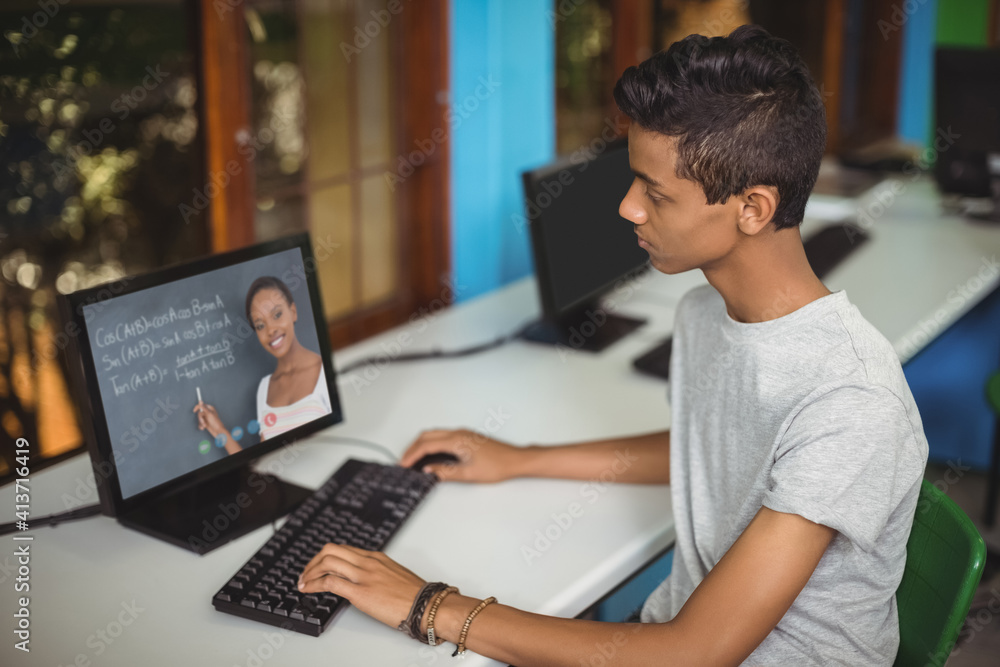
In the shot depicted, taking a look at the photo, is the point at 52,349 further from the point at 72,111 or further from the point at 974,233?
the point at 974,233

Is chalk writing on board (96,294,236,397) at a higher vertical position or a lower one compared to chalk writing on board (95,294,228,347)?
lower

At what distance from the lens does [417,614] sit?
1038 mm

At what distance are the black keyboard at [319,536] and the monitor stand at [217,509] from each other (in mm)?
58

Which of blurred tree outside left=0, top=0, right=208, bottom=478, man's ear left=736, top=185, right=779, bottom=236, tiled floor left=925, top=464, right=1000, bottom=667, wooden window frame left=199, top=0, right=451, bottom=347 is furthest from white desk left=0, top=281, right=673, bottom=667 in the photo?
blurred tree outside left=0, top=0, right=208, bottom=478

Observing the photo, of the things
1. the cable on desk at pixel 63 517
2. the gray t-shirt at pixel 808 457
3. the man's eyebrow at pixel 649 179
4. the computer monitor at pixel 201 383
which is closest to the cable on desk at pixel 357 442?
the computer monitor at pixel 201 383

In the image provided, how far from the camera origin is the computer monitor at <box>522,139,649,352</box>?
175 cm

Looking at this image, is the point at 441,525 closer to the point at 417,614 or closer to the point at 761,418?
the point at 417,614

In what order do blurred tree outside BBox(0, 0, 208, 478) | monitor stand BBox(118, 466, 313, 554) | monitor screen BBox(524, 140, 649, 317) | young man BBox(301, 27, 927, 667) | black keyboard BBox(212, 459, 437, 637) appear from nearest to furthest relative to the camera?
young man BBox(301, 27, 927, 667) < black keyboard BBox(212, 459, 437, 637) < monitor stand BBox(118, 466, 313, 554) < monitor screen BBox(524, 140, 649, 317) < blurred tree outside BBox(0, 0, 208, 478)

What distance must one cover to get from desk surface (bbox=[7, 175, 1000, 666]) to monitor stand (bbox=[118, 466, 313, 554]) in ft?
0.06

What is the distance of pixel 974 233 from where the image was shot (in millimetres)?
2766

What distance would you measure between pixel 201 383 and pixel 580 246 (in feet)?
2.87

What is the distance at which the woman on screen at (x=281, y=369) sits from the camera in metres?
1.31

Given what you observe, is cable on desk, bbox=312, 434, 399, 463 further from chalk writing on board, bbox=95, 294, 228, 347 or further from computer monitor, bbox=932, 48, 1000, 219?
computer monitor, bbox=932, 48, 1000, 219

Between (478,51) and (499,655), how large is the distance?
2593 mm
